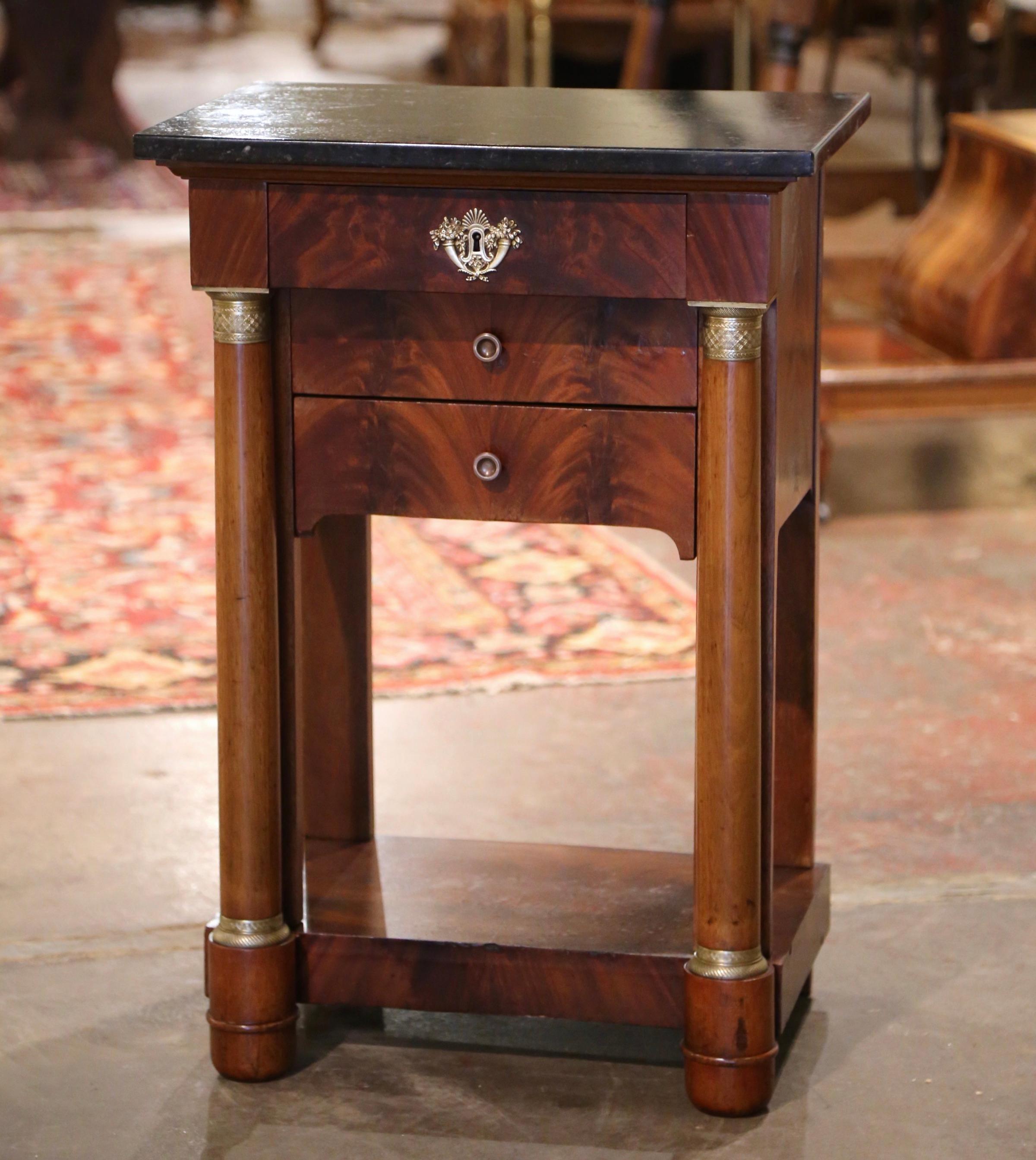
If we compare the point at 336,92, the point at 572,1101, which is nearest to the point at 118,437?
the point at 336,92

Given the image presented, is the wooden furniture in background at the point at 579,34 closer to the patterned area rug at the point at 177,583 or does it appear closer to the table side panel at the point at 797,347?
the patterned area rug at the point at 177,583

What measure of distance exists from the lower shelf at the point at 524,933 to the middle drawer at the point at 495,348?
1.80 feet

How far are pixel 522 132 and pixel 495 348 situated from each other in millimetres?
196

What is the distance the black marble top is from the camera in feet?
5.46

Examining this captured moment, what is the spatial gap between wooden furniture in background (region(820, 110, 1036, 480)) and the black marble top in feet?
6.68

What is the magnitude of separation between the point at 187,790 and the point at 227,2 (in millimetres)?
11951

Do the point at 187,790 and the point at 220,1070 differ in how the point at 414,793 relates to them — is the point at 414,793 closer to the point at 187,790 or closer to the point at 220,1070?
the point at 187,790

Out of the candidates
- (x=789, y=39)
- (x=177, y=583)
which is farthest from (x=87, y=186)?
(x=177, y=583)

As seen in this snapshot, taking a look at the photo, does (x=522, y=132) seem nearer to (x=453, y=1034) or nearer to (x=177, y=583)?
(x=453, y=1034)

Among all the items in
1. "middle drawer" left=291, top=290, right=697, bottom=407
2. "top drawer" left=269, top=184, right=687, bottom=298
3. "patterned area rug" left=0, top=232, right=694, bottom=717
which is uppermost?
"top drawer" left=269, top=184, right=687, bottom=298

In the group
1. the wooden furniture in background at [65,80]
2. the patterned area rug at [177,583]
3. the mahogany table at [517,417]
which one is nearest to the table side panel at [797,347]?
the mahogany table at [517,417]

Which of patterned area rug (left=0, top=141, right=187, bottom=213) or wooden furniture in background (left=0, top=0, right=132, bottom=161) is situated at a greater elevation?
wooden furniture in background (left=0, top=0, right=132, bottom=161)

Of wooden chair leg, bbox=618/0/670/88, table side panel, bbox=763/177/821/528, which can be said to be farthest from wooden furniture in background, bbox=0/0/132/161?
table side panel, bbox=763/177/821/528

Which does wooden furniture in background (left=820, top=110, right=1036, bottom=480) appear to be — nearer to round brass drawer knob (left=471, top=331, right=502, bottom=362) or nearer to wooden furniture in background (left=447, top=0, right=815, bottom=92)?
round brass drawer knob (left=471, top=331, right=502, bottom=362)
